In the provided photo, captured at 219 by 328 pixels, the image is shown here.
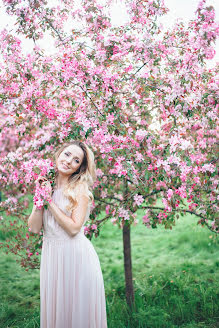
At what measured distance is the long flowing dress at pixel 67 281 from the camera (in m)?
2.38

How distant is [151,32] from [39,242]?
2.78 metres

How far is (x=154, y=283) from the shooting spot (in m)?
4.92

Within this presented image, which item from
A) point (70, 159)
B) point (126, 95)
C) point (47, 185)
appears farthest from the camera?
point (126, 95)

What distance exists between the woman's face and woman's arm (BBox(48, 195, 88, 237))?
0.28 metres

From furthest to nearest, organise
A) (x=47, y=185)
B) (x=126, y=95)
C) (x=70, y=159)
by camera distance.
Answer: (x=126, y=95)
(x=70, y=159)
(x=47, y=185)

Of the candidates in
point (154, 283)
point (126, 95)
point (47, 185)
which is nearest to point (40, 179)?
point (47, 185)

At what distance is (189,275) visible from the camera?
5.21 m

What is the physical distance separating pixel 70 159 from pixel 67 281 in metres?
0.95

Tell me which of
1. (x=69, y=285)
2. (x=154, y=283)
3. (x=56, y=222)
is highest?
(x=56, y=222)

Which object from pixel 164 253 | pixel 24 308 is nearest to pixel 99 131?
pixel 24 308

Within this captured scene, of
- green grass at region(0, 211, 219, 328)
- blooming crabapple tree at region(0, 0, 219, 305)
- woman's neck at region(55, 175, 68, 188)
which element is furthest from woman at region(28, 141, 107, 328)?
green grass at region(0, 211, 219, 328)

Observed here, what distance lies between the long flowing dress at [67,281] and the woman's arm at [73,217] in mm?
92

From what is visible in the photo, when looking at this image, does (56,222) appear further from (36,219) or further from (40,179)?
(40,179)

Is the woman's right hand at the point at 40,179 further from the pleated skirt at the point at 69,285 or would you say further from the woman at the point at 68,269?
the pleated skirt at the point at 69,285
